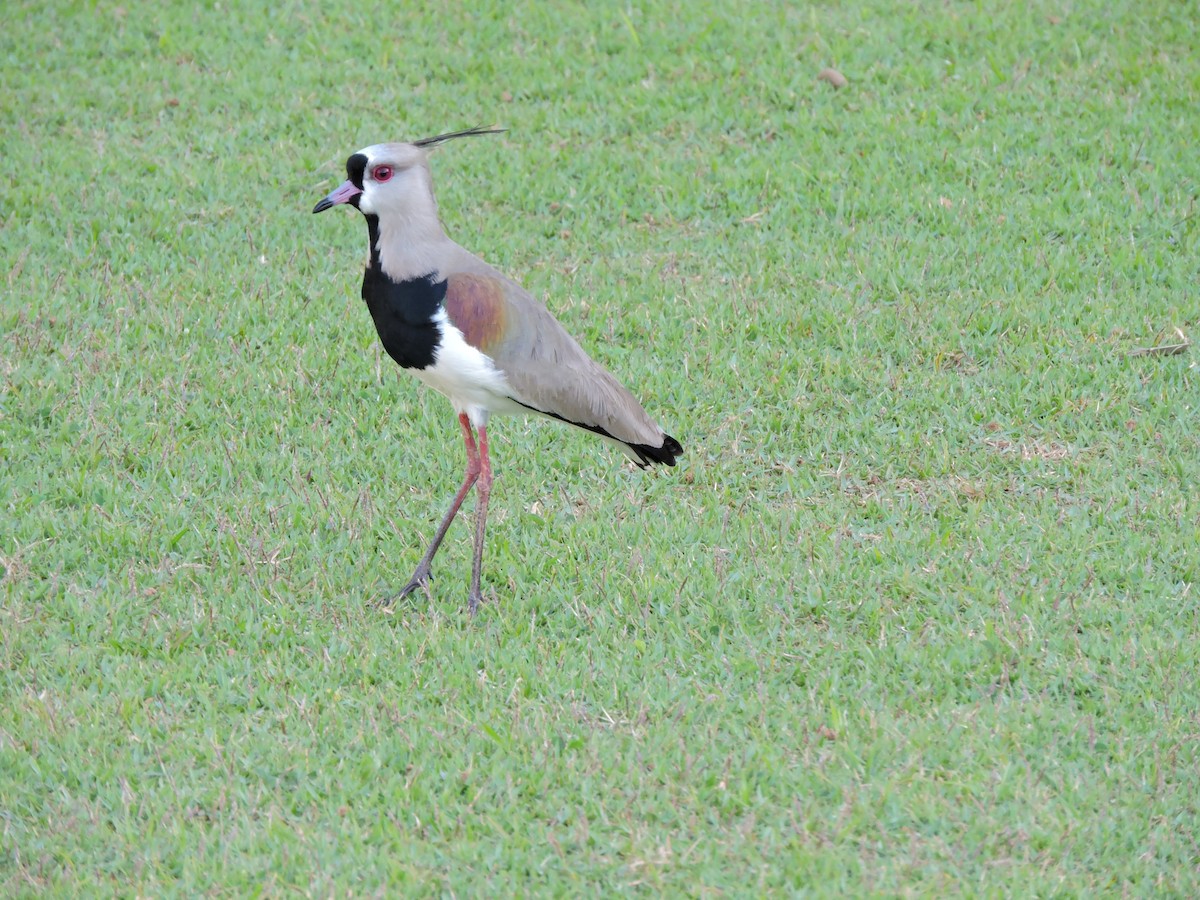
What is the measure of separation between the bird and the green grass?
552mm

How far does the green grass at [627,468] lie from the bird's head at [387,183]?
1316 mm

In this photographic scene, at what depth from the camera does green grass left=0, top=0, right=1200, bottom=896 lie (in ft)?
14.1

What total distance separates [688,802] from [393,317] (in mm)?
2070

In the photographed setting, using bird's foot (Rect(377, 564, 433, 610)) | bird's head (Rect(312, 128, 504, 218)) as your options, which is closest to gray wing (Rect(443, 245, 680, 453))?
bird's head (Rect(312, 128, 504, 218))

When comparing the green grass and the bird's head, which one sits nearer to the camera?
the green grass

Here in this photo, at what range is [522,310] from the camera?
5469 millimetres

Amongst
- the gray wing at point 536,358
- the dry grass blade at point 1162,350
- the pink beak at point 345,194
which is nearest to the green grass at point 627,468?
the dry grass blade at point 1162,350

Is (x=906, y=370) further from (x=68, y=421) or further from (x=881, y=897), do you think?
(x=68, y=421)

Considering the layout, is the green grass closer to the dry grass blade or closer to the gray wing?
the dry grass blade

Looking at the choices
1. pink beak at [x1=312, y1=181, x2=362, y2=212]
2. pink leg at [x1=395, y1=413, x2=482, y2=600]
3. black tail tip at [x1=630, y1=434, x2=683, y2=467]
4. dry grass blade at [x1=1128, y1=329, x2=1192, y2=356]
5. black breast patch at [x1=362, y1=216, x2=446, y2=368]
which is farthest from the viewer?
dry grass blade at [x1=1128, y1=329, x2=1192, y2=356]

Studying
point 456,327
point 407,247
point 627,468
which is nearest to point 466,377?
point 456,327

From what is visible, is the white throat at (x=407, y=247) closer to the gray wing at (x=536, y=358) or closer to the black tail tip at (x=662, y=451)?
the gray wing at (x=536, y=358)

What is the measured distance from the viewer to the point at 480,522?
5.51 m

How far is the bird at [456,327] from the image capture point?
5281 mm
